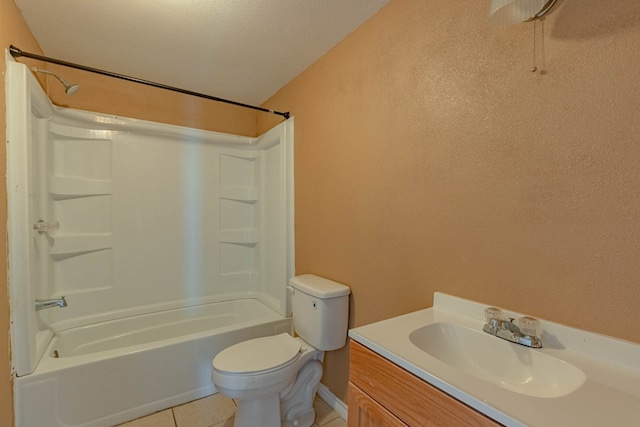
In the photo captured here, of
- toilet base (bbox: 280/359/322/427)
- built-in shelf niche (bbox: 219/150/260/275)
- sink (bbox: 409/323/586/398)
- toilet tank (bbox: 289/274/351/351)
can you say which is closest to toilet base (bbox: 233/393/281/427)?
toilet base (bbox: 280/359/322/427)

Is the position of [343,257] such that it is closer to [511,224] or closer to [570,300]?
[511,224]

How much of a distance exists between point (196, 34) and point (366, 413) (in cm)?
202

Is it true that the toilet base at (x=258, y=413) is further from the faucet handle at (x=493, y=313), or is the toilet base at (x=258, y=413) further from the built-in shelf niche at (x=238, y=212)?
the built-in shelf niche at (x=238, y=212)

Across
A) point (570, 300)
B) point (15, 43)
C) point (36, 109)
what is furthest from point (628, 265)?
point (36, 109)

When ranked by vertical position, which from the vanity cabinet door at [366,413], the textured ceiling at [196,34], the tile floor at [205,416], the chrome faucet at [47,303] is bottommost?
the tile floor at [205,416]

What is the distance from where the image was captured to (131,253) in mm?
2223

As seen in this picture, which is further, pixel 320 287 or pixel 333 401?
pixel 333 401

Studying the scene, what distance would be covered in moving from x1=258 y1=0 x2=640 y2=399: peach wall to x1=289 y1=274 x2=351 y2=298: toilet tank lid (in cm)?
7

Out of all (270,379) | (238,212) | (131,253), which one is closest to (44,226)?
(131,253)

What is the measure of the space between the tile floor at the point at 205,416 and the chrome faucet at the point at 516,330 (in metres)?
1.17

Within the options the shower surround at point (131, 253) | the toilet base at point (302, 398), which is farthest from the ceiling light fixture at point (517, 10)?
the toilet base at point (302, 398)

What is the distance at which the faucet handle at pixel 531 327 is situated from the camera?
32.9 inches

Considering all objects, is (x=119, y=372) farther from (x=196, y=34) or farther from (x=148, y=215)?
(x=196, y=34)

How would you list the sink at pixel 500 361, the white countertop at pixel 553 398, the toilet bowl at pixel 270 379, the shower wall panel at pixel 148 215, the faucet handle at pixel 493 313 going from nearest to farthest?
the white countertop at pixel 553 398, the sink at pixel 500 361, the faucet handle at pixel 493 313, the toilet bowl at pixel 270 379, the shower wall panel at pixel 148 215
